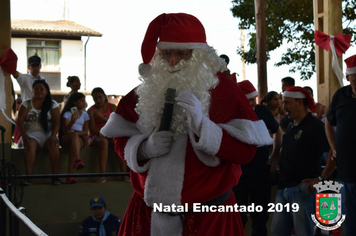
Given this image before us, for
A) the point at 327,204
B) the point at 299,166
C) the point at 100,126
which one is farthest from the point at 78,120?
the point at 327,204

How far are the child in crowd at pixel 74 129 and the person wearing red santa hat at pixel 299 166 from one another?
3051 millimetres

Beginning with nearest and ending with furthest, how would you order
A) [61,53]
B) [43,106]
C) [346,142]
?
1. [346,142]
2. [43,106]
3. [61,53]

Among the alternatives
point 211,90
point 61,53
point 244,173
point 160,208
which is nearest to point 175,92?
point 211,90

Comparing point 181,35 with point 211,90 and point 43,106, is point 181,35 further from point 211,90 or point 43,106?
point 43,106

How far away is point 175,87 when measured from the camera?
2588mm

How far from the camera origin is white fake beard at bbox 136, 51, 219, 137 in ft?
8.36

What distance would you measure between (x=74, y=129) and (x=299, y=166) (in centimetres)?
363

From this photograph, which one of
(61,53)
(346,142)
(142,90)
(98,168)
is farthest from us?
(61,53)

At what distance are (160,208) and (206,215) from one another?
0.24 m

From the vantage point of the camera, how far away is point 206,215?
8.18ft

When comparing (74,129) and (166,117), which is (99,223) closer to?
(74,129)

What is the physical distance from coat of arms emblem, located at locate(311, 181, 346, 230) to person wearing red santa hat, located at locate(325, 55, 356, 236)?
0.08 m

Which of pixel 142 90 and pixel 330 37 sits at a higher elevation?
pixel 330 37

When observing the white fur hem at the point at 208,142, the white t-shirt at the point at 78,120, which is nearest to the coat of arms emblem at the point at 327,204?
the white fur hem at the point at 208,142
